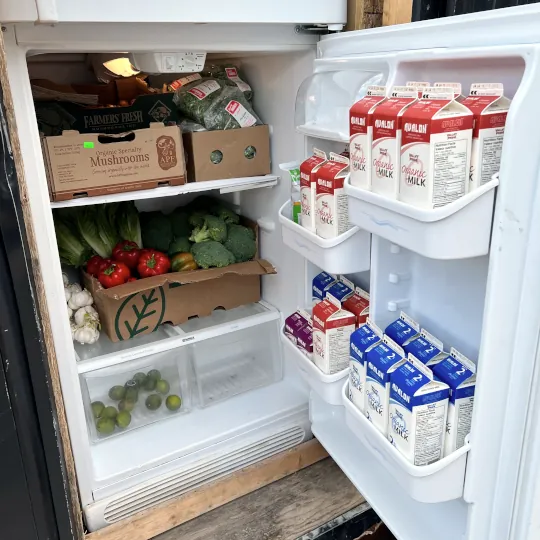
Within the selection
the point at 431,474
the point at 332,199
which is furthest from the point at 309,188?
the point at 431,474

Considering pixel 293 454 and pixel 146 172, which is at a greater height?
pixel 146 172

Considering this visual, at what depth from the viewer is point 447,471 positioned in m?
0.93

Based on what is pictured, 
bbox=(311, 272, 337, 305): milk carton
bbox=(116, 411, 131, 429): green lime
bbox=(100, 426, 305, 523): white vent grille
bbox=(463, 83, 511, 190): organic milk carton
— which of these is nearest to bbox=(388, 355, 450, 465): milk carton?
bbox=(463, 83, 511, 190): organic milk carton

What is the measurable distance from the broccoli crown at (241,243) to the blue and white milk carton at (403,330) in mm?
715

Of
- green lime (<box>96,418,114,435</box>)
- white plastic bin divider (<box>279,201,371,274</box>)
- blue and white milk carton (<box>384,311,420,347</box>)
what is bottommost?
green lime (<box>96,418,114,435</box>)

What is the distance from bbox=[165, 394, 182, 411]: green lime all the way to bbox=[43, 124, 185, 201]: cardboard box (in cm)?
67

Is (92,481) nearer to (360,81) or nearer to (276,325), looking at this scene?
(276,325)

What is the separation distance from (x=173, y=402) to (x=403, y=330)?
868 millimetres

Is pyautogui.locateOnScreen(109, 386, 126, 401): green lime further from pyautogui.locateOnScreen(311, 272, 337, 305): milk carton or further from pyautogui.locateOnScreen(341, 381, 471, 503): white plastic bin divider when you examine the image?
pyautogui.locateOnScreen(341, 381, 471, 503): white plastic bin divider

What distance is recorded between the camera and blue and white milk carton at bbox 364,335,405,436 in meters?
0.99

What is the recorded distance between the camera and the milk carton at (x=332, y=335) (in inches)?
48.4

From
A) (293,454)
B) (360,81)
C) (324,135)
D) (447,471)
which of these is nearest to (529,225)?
(447,471)

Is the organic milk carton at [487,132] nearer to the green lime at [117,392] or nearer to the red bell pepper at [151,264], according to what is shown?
the red bell pepper at [151,264]

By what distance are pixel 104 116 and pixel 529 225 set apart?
1156 millimetres
